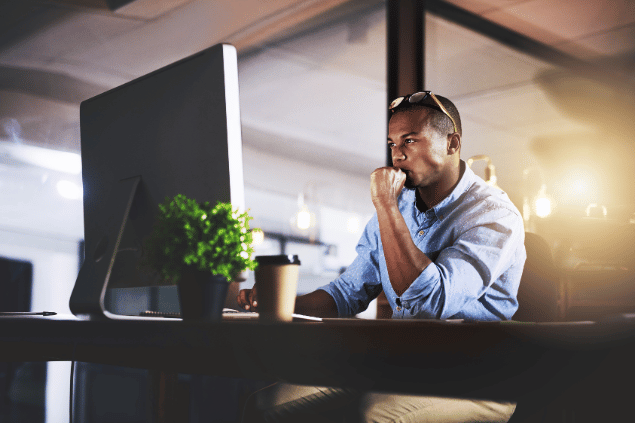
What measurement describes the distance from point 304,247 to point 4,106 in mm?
4595

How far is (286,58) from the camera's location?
5.21m

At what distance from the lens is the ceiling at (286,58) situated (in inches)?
158

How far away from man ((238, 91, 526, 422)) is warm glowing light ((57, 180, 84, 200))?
11.7ft

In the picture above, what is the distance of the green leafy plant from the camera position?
750 millimetres

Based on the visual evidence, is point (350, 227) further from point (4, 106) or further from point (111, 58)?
point (4, 106)

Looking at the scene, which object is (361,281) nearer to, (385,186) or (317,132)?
(385,186)

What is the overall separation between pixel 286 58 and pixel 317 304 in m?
4.14

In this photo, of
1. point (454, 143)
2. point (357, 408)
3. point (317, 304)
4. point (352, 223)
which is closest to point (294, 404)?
point (357, 408)

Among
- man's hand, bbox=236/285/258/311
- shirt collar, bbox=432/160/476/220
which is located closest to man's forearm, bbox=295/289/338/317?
man's hand, bbox=236/285/258/311

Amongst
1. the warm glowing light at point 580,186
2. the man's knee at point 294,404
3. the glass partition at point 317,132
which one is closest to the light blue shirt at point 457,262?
the man's knee at point 294,404

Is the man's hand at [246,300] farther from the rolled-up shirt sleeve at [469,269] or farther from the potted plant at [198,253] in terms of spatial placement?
the potted plant at [198,253]

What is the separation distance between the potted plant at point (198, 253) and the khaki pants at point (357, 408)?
1.39ft

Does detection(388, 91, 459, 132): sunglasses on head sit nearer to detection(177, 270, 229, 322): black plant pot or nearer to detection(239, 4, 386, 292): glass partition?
detection(177, 270, 229, 322): black plant pot

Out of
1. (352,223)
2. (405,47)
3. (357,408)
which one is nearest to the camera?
(357,408)
